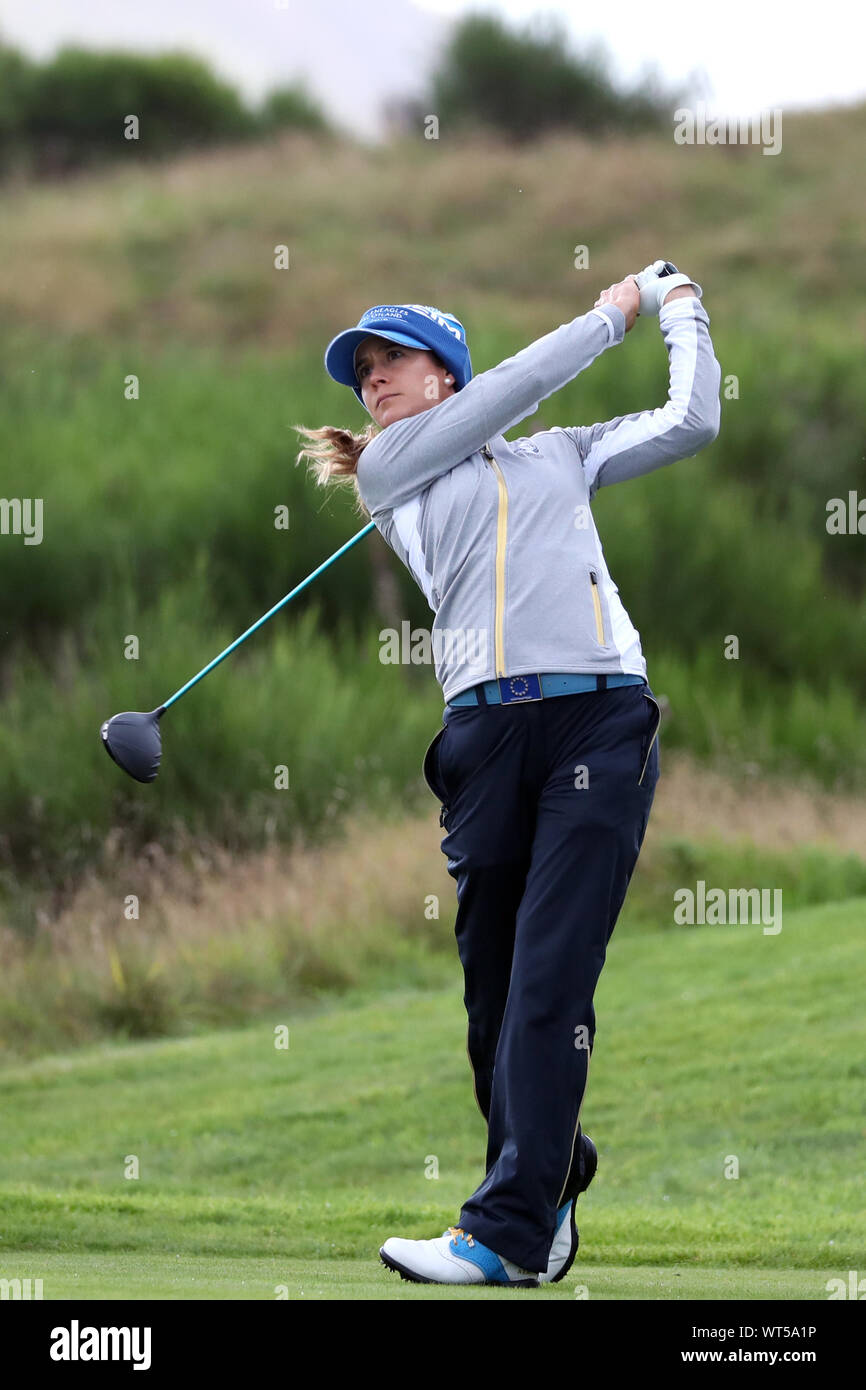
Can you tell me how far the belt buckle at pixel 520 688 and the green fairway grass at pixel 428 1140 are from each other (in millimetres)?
1201

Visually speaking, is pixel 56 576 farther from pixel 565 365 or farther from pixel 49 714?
pixel 565 365

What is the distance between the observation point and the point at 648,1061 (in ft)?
33.7

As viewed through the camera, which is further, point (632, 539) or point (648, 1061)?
point (632, 539)

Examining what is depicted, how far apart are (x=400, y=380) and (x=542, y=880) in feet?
3.90

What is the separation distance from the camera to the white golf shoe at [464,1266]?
4.03 metres

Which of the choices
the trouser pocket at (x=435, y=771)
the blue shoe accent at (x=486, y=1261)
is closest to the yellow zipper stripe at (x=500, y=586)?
the trouser pocket at (x=435, y=771)

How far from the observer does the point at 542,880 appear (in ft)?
13.3

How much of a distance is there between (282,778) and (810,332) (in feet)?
47.9

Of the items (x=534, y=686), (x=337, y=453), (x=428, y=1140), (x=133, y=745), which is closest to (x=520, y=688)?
(x=534, y=686)

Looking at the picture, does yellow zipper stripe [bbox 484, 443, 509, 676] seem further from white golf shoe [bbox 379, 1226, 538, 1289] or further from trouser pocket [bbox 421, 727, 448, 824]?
white golf shoe [bbox 379, 1226, 538, 1289]

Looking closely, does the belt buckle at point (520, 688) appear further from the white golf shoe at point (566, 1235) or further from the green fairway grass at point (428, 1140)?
the green fairway grass at point (428, 1140)

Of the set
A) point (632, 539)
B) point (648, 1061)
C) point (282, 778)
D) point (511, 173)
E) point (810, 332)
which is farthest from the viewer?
point (511, 173)
